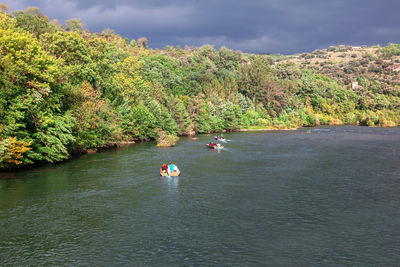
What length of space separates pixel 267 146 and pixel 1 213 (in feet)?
231

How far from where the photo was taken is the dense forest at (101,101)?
5311 centimetres

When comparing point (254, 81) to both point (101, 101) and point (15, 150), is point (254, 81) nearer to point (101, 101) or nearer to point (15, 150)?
point (101, 101)

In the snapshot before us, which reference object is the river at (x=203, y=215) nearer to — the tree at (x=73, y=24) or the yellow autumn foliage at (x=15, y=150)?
the yellow autumn foliage at (x=15, y=150)

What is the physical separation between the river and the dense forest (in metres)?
7.91

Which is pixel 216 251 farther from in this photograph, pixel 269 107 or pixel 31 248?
pixel 269 107

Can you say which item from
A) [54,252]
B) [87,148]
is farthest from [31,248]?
[87,148]

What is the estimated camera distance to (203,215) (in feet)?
117

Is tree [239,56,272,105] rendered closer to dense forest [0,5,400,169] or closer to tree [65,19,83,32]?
dense forest [0,5,400,169]

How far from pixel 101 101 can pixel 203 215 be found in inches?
2107

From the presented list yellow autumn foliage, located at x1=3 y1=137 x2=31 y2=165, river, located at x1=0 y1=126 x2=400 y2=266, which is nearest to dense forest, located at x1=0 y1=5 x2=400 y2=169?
yellow autumn foliage, located at x1=3 y1=137 x2=31 y2=165

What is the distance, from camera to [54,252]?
1053 inches

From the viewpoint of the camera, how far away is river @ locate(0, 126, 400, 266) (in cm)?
2633

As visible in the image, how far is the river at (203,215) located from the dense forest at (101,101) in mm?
7908

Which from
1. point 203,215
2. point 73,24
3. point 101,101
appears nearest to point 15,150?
point 101,101
